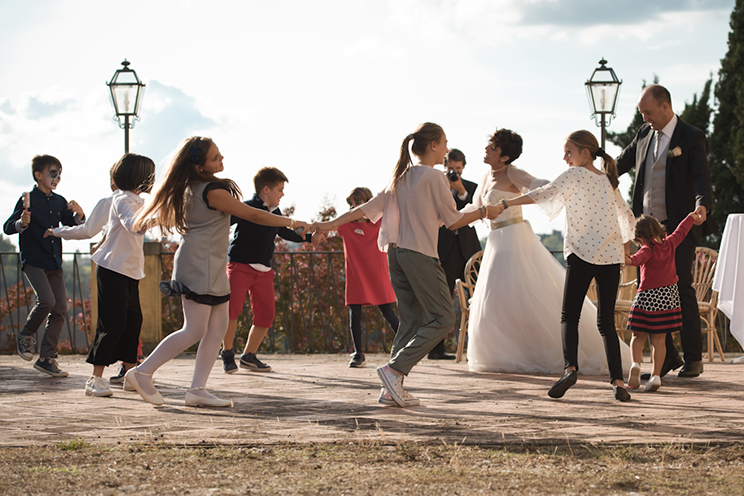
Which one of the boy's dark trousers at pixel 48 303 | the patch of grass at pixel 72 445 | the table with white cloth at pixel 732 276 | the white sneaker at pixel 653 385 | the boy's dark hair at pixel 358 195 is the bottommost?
the patch of grass at pixel 72 445

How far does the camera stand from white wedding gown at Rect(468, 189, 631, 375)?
18.4ft

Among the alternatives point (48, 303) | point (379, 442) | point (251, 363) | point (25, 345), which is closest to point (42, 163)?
point (48, 303)

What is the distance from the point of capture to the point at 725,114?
19891mm

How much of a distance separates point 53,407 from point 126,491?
82.9 inches

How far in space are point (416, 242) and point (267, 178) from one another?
2.10 meters

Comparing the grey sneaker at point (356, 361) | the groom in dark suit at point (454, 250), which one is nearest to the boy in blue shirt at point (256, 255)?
the grey sneaker at point (356, 361)

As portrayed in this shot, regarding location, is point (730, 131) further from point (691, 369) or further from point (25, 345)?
point (25, 345)

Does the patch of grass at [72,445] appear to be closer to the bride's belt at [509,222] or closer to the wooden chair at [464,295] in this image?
Result: the bride's belt at [509,222]

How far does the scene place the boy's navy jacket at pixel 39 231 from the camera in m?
5.86

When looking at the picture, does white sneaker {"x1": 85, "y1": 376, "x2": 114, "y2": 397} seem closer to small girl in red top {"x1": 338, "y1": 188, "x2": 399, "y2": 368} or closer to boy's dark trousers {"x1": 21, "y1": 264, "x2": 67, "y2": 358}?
boy's dark trousers {"x1": 21, "y1": 264, "x2": 67, "y2": 358}

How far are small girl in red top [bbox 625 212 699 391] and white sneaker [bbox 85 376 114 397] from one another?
3.35 metres

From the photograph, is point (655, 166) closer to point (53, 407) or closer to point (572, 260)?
point (572, 260)

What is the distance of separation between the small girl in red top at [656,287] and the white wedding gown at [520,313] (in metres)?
0.62

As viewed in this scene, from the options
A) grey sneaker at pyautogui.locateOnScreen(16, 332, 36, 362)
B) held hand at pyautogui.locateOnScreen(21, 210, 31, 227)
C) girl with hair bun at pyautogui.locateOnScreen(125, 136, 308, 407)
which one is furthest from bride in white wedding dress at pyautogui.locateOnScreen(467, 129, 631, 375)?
grey sneaker at pyautogui.locateOnScreen(16, 332, 36, 362)
